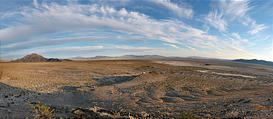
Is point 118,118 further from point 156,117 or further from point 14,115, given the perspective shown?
point 14,115

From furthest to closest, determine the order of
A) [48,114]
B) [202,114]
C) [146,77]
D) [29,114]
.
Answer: [146,77] → [202,114] → [29,114] → [48,114]

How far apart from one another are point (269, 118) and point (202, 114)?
215 cm

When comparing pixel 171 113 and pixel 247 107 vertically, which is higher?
pixel 247 107

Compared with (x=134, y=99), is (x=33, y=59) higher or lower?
higher

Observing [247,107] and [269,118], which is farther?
[247,107]

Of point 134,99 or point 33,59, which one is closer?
point 134,99

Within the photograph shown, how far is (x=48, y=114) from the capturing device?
4.45 m

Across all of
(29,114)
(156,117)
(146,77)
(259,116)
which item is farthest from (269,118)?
(146,77)

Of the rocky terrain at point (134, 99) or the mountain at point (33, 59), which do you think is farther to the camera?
the mountain at point (33, 59)

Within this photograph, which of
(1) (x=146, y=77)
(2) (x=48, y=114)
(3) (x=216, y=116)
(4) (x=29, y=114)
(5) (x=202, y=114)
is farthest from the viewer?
(1) (x=146, y=77)

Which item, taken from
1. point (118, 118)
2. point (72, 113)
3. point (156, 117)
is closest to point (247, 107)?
point (156, 117)

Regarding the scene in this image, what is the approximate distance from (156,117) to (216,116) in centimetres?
247

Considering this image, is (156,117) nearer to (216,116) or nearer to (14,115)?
(216,116)

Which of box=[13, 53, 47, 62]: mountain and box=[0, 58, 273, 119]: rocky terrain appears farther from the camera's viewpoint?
box=[13, 53, 47, 62]: mountain
